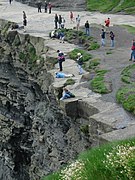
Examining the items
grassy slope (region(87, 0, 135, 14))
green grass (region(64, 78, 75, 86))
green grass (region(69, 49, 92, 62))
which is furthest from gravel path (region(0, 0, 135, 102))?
green grass (region(64, 78, 75, 86))

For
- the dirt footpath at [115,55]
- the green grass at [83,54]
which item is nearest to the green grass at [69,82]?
the dirt footpath at [115,55]

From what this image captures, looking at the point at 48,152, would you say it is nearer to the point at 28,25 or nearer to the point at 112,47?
the point at 112,47

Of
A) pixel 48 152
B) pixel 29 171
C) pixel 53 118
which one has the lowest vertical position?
pixel 29 171

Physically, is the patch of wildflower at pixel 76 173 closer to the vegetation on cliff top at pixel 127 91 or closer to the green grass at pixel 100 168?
the green grass at pixel 100 168

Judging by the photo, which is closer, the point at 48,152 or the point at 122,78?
the point at 122,78

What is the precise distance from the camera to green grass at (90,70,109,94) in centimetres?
2150

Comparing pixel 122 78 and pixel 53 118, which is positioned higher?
pixel 122 78

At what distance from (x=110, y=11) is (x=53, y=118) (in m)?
27.9

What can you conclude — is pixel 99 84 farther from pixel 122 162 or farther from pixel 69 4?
pixel 69 4

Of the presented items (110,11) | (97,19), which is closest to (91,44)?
(97,19)

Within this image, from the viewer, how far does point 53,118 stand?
84.2 feet

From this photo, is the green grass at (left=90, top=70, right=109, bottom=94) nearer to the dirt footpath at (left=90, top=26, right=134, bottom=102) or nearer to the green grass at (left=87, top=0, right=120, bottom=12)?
the dirt footpath at (left=90, top=26, right=134, bottom=102)

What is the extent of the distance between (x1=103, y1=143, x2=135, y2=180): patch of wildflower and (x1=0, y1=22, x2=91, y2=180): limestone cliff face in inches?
475

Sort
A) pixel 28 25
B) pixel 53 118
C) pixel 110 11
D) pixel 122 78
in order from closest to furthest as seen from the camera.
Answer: pixel 122 78 → pixel 53 118 → pixel 28 25 → pixel 110 11
